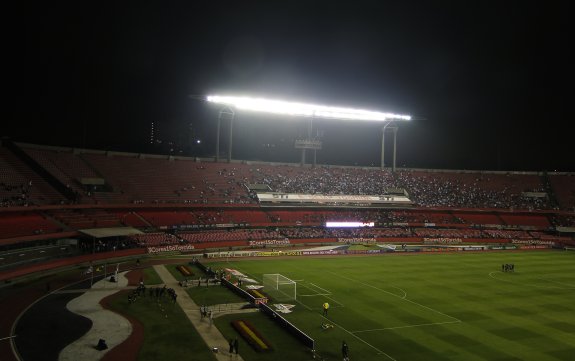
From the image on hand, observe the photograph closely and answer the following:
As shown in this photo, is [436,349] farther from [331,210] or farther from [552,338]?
[331,210]

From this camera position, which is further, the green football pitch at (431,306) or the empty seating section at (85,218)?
the empty seating section at (85,218)

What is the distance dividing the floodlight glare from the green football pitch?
32624mm

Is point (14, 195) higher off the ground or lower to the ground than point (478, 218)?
higher

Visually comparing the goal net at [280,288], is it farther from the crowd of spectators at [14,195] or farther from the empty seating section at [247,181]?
the empty seating section at [247,181]

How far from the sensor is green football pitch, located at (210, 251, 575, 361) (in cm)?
2680

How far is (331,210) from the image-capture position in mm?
82938

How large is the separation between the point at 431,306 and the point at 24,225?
4161 cm

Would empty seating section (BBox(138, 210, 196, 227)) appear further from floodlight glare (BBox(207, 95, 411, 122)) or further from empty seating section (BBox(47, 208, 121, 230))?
floodlight glare (BBox(207, 95, 411, 122))

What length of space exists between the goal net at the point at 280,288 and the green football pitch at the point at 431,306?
117 cm

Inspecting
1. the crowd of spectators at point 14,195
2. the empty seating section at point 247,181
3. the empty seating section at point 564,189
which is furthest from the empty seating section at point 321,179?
the crowd of spectators at point 14,195

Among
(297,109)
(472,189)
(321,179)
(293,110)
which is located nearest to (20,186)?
(293,110)

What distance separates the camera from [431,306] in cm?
3591

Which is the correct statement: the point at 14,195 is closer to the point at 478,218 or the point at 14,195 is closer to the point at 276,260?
the point at 276,260

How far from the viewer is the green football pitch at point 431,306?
26.8 metres
